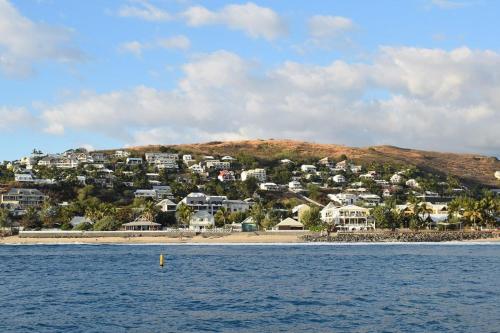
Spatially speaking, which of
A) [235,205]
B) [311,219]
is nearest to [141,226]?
[311,219]

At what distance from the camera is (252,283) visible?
52.3m

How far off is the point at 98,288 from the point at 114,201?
4804 inches

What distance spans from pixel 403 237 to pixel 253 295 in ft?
260

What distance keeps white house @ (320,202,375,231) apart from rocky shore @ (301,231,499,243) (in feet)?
42.3

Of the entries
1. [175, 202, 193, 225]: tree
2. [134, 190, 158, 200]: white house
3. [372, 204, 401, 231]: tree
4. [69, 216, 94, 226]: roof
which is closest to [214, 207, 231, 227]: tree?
[175, 202, 193, 225]: tree

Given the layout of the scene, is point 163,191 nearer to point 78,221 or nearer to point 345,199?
point 78,221

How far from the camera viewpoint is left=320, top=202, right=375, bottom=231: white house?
449ft

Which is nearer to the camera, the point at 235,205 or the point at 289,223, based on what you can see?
the point at 289,223

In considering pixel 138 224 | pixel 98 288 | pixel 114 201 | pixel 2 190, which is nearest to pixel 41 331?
pixel 98 288

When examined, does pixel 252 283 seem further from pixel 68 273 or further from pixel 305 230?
pixel 305 230

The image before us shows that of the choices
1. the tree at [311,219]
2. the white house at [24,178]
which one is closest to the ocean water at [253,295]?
the tree at [311,219]

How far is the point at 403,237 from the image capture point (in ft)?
389

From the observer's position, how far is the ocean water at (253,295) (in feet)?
112

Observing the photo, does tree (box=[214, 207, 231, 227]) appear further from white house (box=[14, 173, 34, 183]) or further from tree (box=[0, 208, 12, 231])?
white house (box=[14, 173, 34, 183])
